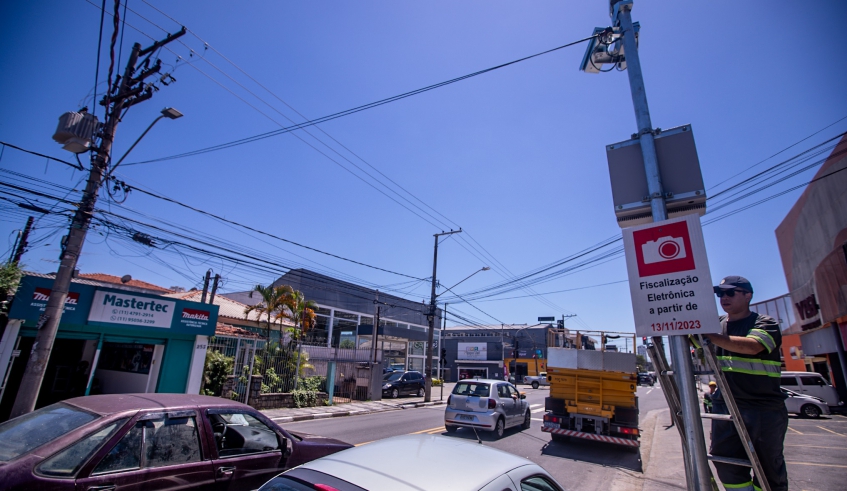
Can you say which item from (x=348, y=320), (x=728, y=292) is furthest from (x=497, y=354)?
(x=728, y=292)

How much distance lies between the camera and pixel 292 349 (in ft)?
59.4

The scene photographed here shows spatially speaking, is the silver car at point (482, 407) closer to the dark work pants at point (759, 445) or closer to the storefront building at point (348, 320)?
the dark work pants at point (759, 445)

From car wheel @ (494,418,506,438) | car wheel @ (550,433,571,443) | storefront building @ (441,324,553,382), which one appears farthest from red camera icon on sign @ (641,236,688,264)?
storefront building @ (441,324,553,382)

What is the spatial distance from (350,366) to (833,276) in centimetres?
2161

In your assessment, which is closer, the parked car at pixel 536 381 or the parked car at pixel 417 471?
the parked car at pixel 417 471

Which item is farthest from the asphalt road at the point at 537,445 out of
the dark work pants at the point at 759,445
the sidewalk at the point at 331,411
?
the dark work pants at the point at 759,445

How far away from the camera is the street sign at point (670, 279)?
253cm

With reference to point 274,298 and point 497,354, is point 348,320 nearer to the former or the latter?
point 497,354

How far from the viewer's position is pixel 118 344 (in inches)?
533

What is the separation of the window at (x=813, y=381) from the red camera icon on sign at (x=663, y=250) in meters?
24.3

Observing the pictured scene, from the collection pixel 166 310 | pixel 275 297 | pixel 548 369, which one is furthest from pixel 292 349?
pixel 548 369

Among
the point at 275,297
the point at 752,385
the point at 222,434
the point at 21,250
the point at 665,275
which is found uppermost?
the point at 21,250

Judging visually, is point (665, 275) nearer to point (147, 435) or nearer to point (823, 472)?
point (147, 435)

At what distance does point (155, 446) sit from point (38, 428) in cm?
94
